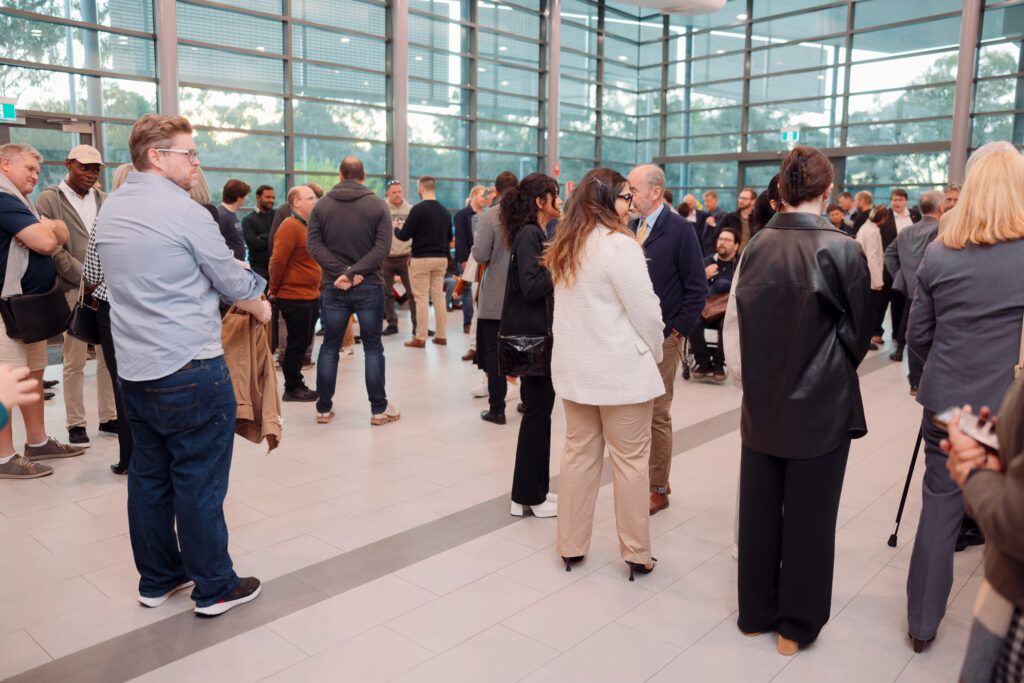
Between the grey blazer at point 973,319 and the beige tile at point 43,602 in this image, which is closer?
the grey blazer at point 973,319

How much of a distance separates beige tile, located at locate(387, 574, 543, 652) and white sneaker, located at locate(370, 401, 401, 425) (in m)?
2.53

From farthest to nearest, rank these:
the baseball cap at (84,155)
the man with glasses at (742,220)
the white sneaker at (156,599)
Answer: the man with glasses at (742,220), the baseball cap at (84,155), the white sneaker at (156,599)

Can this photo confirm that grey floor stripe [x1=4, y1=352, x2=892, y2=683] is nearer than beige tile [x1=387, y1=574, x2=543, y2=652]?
Yes

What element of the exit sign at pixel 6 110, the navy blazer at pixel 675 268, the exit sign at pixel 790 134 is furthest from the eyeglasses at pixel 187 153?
the exit sign at pixel 790 134

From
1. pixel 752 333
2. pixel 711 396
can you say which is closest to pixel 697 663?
pixel 752 333

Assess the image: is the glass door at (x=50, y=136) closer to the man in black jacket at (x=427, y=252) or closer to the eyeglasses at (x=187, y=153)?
the man in black jacket at (x=427, y=252)

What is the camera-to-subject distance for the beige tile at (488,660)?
247 cm

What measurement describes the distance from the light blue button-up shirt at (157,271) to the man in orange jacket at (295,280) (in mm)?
3182

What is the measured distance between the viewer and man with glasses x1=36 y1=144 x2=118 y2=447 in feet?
15.3

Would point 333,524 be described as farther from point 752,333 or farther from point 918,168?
point 918,168

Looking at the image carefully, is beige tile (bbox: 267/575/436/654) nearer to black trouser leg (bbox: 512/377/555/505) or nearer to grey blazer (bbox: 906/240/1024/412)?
black trouser leg (bbox: 512/377/555/505)

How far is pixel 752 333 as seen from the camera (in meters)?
2.58

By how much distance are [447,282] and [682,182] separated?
26.5ft

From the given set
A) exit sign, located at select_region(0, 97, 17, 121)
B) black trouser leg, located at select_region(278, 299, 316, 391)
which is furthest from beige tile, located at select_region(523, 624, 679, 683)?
exit sign, located at select_region(0, 97, 17, 121)
